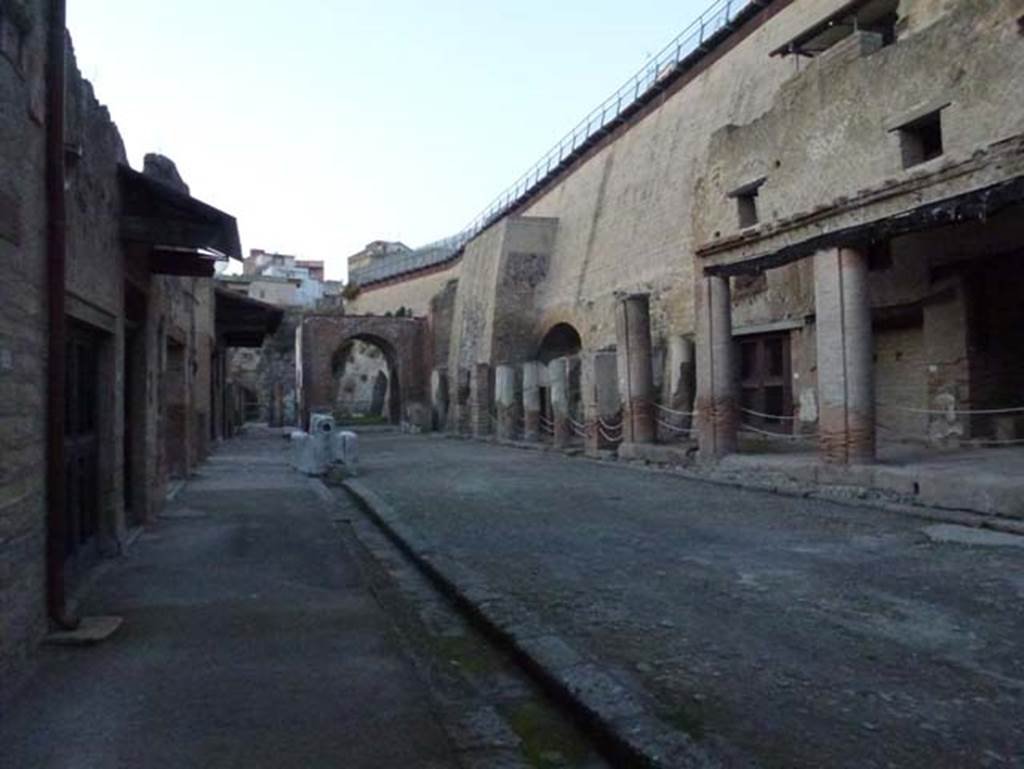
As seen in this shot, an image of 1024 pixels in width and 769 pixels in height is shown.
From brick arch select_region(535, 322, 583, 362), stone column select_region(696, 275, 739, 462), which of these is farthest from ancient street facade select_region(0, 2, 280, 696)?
brick arch select_region(535, 322, 583, 362)

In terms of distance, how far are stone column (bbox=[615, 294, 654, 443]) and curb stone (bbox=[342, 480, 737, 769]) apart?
400 inches

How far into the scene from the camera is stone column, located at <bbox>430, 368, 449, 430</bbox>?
32.3 meters

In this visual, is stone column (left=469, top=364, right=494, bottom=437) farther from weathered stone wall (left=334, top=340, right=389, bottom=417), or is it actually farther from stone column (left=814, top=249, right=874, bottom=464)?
weathered stone wall (left=334, top=340, right=389, bottom=417)

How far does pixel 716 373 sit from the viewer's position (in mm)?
13102

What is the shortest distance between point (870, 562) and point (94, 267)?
5906mm

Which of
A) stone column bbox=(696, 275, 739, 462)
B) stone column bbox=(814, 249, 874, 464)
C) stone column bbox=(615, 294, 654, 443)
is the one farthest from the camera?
stone column bbox=(615, 294, 654, 443)

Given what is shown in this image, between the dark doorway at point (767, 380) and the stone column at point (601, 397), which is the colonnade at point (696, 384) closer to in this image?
the stone column at point (601, 397)

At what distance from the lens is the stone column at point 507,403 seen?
23.8 m

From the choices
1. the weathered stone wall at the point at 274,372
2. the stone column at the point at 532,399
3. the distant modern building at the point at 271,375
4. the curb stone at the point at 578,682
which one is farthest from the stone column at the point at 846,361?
the weathered stone wall at the point at 274,372

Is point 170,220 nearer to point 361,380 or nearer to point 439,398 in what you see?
point 439,398

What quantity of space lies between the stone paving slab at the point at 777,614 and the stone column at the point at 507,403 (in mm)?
13752

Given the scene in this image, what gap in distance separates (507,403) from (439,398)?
30.1 ft

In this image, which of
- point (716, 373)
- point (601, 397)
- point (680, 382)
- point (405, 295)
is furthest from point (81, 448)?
point (405, 295)

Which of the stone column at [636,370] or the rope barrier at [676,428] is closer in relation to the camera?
the stone column at [636,370]
